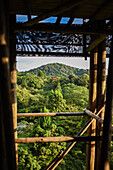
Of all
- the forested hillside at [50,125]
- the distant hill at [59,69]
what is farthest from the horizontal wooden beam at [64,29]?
the distant hill at [59,69]

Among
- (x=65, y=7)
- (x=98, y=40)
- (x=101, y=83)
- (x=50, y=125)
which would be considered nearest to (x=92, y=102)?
(x=101, y=83)

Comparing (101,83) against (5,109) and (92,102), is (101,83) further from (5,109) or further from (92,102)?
(5,109)

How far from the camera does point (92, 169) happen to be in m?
3.52

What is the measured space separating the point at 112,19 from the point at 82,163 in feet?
35.0

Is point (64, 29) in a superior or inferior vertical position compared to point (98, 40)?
superior

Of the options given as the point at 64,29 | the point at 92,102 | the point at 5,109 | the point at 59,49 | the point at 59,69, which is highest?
the point at 64,29

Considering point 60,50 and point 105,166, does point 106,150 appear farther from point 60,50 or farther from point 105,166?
point 60,50

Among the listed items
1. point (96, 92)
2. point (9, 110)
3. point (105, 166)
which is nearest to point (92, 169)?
point (96, 92)

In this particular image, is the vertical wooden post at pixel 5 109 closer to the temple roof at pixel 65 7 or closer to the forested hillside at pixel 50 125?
the temple roof at pixel 65 7

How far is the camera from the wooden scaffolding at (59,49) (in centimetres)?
138

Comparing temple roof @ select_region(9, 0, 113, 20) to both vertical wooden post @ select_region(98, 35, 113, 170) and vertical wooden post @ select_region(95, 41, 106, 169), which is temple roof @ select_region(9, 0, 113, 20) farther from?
vertical wooden post @ select_region(95, 41, 106, 169)

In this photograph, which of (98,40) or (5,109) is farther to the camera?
(98,40)

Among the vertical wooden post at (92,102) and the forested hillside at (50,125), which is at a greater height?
the vertical wooden post at (92,102)

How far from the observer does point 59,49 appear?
3.41 metres
